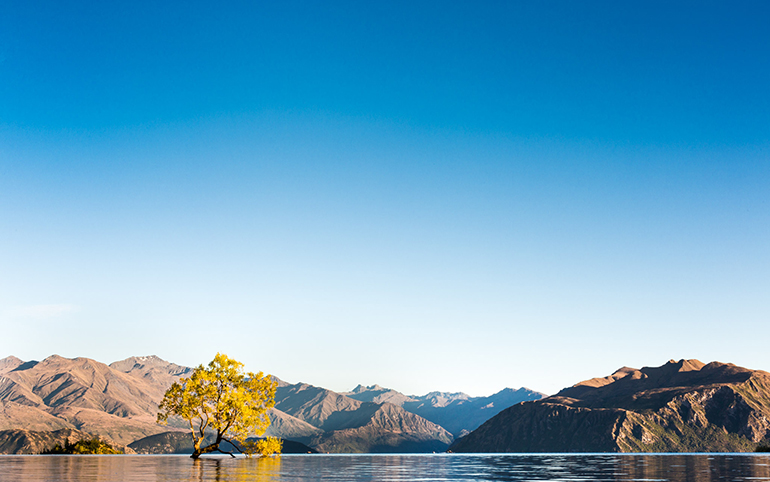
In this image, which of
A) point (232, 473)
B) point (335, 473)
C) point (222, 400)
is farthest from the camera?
point (222, 400)

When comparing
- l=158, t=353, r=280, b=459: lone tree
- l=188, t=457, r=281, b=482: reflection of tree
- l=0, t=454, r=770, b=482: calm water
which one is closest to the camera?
l=188, t=457, r=281, b=482: reflection of tree

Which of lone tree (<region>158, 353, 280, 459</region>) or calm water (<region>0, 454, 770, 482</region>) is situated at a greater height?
lone tree (<region>158, 353, 280, 459</region>)

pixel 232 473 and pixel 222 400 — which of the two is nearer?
pixel 232 473

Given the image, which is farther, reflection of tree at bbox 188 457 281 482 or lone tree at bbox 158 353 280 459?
lone tree at bbox 158 353 280 459

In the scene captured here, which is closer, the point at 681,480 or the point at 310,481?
the point at 310,481

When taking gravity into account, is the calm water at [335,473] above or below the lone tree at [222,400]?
below

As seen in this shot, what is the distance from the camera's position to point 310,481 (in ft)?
196

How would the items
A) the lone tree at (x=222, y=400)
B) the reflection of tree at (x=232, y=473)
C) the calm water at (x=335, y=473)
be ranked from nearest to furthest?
the reflection of tree at (x=232, y=473) < the calm water at (x=335, y=473) < the lone tree at (x=222, y=400)

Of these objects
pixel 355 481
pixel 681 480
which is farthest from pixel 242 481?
pixel 681 480

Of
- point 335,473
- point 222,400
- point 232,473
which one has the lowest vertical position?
point 335,473

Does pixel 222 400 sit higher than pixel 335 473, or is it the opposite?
pixel 222 400

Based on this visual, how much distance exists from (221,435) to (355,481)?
122 ft

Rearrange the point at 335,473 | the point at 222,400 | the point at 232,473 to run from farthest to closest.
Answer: the point at 222,400
the point at 335,473
the point at 232,473

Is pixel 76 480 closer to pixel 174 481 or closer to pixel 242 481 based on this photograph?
pixel 174 481
